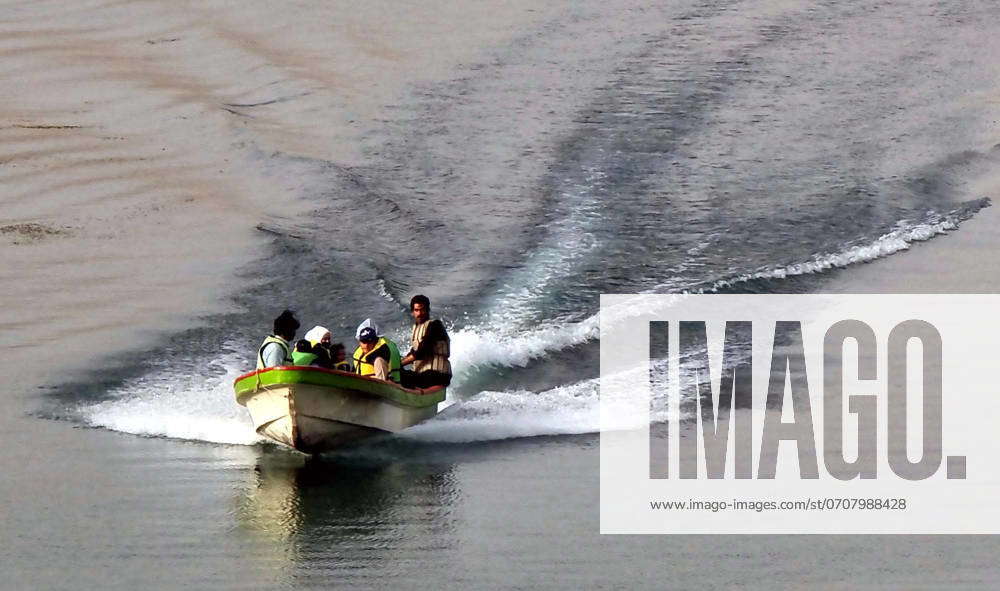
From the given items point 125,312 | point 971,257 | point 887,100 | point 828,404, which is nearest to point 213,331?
point 125,312

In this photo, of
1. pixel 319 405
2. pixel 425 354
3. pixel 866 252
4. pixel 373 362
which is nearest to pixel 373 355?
pixel 373 362

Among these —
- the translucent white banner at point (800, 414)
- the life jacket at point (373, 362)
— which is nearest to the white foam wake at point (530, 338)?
the translucent white banner at point (800, 414)

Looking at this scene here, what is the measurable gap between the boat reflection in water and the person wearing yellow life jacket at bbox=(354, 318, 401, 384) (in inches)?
30.1

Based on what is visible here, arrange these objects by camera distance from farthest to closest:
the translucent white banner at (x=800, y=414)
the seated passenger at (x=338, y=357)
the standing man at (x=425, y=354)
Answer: the standing man at (x=425, y=354) < the seated passenger at (x=338, y=357) < the translucent white banner at (x=800, y=414)

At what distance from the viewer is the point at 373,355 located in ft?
53.4

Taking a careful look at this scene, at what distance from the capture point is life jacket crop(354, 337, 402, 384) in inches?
642

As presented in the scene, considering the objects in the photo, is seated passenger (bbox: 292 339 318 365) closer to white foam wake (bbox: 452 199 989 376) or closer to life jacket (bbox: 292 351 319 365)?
life jacket (bbox: 292 351 319 365)

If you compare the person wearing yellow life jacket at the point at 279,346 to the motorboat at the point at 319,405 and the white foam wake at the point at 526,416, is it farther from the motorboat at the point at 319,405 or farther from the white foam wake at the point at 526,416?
the white foam wake at the point at 526,416

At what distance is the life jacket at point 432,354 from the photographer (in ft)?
54.7

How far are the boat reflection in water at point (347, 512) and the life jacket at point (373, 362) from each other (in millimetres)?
724

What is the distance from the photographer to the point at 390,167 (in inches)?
898

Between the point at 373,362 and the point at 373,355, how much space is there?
2.7 inches

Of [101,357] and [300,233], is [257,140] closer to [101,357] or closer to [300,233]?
[300,233]

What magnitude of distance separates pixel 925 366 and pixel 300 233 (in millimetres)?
7975
